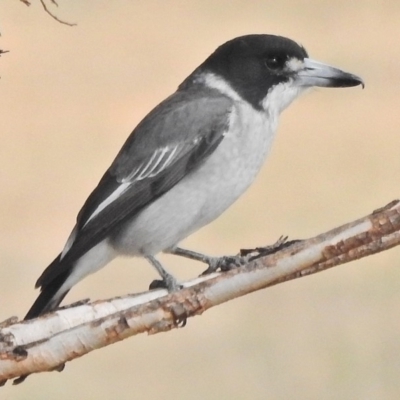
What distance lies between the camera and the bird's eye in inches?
100

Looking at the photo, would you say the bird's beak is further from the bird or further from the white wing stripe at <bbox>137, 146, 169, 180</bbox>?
the white wing stripe at <bbox>137, 146, 169, 180</bbox>

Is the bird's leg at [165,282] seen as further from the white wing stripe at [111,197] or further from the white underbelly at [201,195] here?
the white wing stripe at [111,197]

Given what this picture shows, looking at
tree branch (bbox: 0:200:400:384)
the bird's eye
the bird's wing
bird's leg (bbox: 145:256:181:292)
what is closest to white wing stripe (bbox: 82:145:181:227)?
the bird's wing

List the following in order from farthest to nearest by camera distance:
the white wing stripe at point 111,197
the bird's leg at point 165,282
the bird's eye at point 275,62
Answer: the bird's eye at point 275,62, the white wing stripe at point 111,197, the bird's leg at point 165,282

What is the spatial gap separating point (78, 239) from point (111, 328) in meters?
0.71

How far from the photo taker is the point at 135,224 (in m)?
2.49

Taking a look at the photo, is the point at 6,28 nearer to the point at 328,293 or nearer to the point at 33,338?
the point at 328,293

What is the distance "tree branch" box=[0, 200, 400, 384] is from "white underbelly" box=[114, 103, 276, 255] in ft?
2.25

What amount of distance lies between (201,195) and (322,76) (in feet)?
1.29

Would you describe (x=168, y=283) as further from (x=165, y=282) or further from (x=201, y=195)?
(x=201, y=195)

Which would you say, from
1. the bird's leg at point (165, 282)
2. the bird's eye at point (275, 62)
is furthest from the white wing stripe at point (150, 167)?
the bird's eye at point (275, 62)

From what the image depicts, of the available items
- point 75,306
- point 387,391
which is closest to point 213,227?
point 387,391

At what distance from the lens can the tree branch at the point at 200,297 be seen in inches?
67.2

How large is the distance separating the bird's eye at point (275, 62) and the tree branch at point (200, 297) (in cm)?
84
